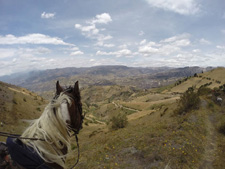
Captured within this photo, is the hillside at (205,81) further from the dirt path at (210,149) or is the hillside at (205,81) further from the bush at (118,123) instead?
the dirt path at (210,149)

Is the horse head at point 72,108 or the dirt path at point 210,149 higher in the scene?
the horse head at point 72,108

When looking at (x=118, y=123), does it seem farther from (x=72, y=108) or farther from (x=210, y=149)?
(x=72, y=108)

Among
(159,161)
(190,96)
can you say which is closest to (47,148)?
(159,161)

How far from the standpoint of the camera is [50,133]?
8.15 ft

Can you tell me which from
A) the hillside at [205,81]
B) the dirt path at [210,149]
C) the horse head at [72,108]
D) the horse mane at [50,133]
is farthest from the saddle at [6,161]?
the hillside at [205,81]

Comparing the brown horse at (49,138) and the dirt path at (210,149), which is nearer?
the brown horse at (49,138)

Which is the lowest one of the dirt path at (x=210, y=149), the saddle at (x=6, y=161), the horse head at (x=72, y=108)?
the dirt path at (x=210, y=149)

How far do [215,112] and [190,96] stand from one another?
12.3ft

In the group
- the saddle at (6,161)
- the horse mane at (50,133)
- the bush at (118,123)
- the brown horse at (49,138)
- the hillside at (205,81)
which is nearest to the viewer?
the saddle at (6,161)

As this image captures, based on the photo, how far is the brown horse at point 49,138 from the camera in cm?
232

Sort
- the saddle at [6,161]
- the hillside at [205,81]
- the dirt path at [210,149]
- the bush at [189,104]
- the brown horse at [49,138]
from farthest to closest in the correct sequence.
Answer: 1. the hillside at [205,81]
2. the bush at [189,104]
3. the dirt path at [210,149]
4. the brown horse at [49,138]
5. the saddle at [6,161]

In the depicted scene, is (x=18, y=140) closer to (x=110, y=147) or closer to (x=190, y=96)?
(x=110, y=147)

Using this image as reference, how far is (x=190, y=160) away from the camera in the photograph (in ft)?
23.1

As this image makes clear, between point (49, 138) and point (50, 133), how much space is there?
0.32 feet
